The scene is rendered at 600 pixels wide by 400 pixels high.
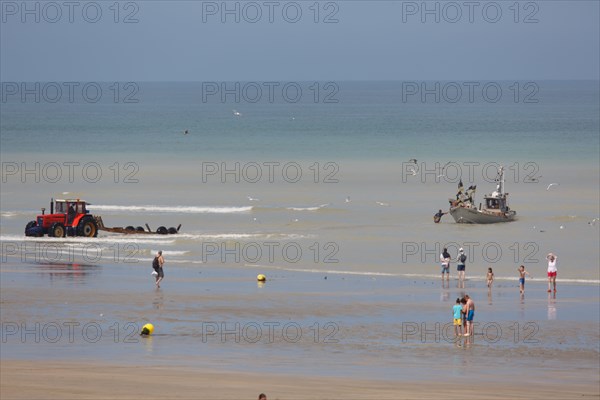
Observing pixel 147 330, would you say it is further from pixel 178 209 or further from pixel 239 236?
pixel 178 209

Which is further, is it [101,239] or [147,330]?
[101,239]

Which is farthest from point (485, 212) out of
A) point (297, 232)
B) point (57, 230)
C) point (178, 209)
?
point (57, 230)

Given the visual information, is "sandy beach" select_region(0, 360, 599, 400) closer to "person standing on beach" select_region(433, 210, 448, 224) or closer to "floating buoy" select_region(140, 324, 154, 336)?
→ "floating buoy" select_region(140, 324, 154, 336)

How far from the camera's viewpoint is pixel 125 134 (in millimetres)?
128625

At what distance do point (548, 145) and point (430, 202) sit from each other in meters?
52.5

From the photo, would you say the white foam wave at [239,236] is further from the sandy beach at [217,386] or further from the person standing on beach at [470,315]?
the sandy beach at [217,386]

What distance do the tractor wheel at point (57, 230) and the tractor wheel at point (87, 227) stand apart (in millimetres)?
590

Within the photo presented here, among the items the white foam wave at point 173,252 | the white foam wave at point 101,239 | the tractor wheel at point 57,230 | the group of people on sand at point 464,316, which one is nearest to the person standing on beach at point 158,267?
the white foam wave at point 173,252

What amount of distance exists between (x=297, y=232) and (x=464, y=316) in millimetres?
22313

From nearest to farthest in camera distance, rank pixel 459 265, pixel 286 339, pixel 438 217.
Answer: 1. pixel 286 339
2. pixel 459 265
3. pixel 438 217

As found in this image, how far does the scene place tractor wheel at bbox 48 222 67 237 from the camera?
137 ft

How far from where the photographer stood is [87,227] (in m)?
42.2

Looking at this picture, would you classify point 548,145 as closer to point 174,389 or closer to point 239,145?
point 239,145

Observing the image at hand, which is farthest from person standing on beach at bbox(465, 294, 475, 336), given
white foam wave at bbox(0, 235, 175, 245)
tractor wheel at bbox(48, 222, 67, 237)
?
tractor wheel at bbox(48, 222, 67, 237)
